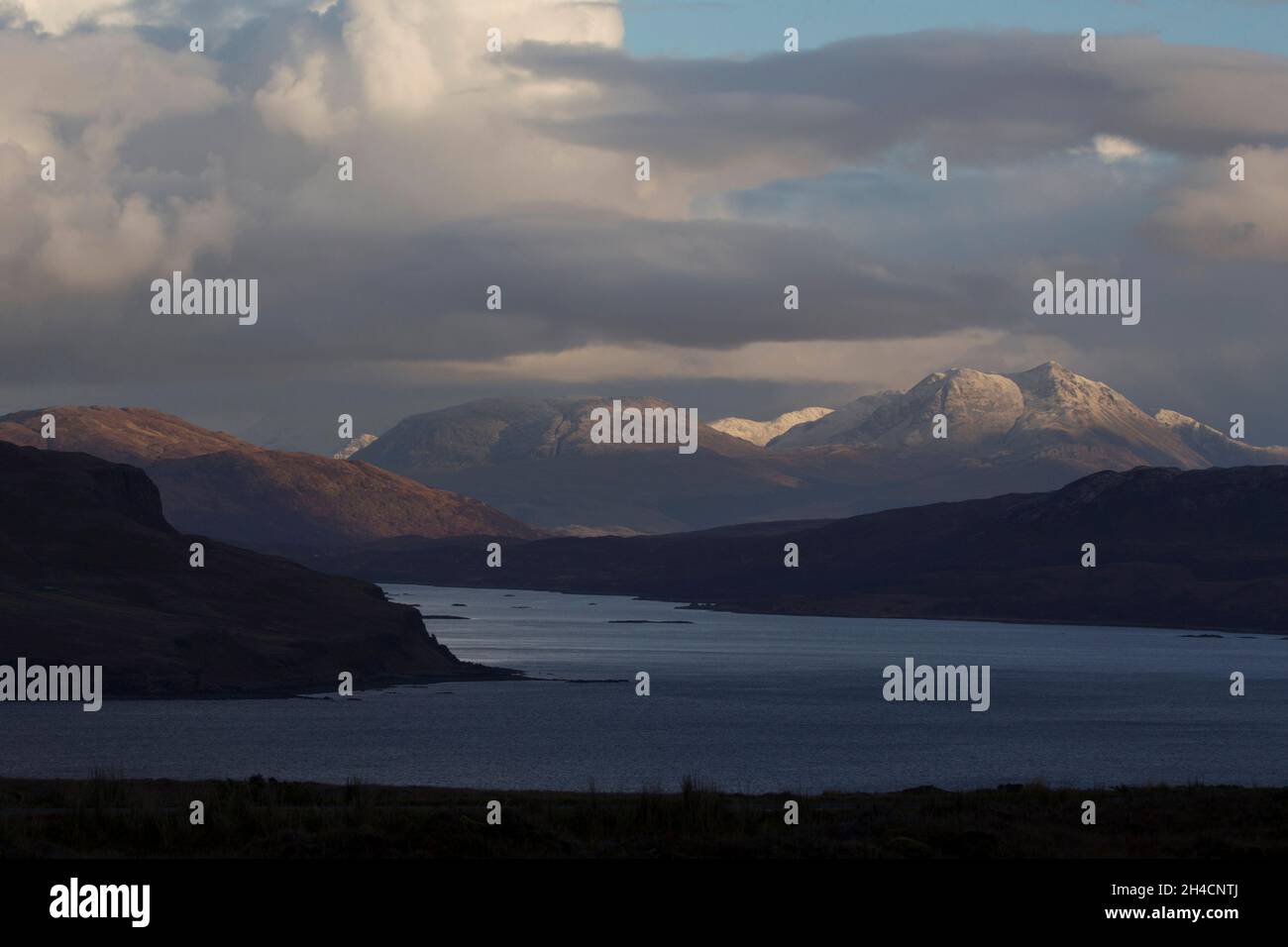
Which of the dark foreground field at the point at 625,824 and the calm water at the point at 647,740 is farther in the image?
the calm water at the point at 647,740

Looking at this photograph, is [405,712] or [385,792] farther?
[405,712]

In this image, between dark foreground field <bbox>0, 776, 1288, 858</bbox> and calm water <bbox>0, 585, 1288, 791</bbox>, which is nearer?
dark foreground field <bbox>0, 776, 1288, 858</bbox>

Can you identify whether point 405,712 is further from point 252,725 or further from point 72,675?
point 72,675

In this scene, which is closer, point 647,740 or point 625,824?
point 625,824

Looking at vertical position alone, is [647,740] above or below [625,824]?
above
